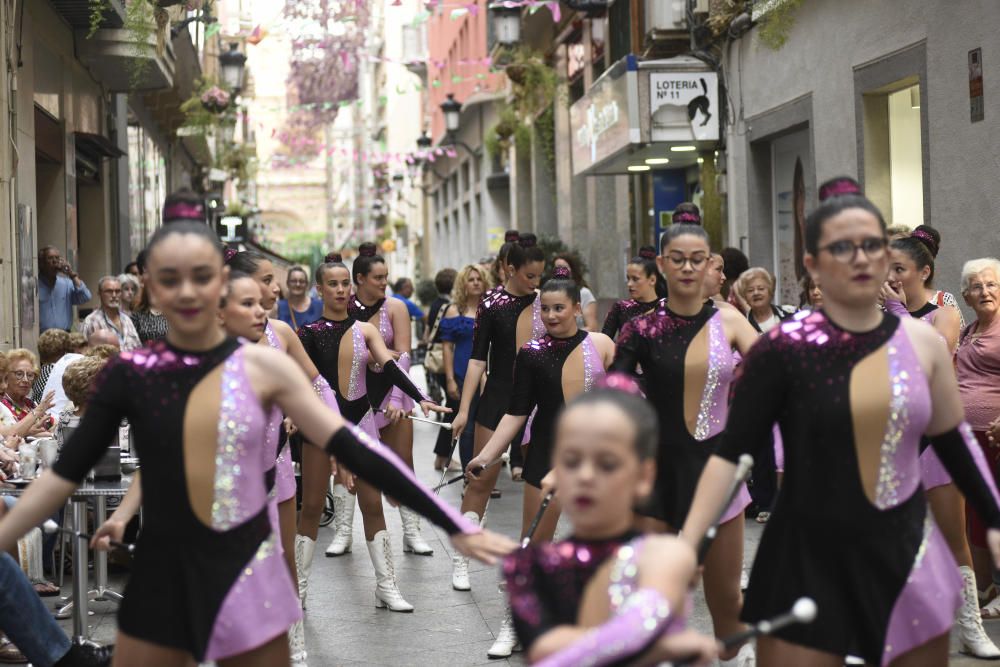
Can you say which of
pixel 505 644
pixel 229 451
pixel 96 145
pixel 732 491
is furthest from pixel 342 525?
pixel 96 145

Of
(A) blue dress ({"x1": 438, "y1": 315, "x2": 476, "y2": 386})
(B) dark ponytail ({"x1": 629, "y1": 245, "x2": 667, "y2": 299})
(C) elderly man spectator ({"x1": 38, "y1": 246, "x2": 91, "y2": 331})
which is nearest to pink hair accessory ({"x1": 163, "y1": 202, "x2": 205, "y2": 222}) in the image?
(B) dark ponytail ({"x1": 629, "y1": 245, "x2": 667, "y2": 299})

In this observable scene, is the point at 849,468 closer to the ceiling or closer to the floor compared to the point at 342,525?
closer to the ceiling

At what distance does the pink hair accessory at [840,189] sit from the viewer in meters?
4.46

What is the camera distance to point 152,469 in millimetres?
4168

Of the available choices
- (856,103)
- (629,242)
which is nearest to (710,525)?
(856,103)

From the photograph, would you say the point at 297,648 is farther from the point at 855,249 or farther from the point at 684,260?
the point at 855,249

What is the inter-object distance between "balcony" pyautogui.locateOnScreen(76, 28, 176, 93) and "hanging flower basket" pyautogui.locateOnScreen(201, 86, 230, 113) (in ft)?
12.0

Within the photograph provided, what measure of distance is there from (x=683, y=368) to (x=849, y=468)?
1.99 m

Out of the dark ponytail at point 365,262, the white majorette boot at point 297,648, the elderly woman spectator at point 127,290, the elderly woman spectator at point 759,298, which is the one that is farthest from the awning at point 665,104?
the white majorette boot at point 297,648

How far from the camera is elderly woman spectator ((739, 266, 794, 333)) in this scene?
1122 cm

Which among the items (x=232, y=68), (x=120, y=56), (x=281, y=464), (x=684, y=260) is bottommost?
(x=281, y=464)

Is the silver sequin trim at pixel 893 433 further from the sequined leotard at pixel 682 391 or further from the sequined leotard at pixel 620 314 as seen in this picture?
the sequined leotard at pixel 620 314

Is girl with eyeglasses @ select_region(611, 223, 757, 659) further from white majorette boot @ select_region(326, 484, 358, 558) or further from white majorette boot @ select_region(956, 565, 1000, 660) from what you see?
white majorette boot @ select_region(326, 484, 358, 558)

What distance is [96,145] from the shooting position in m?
19.2
